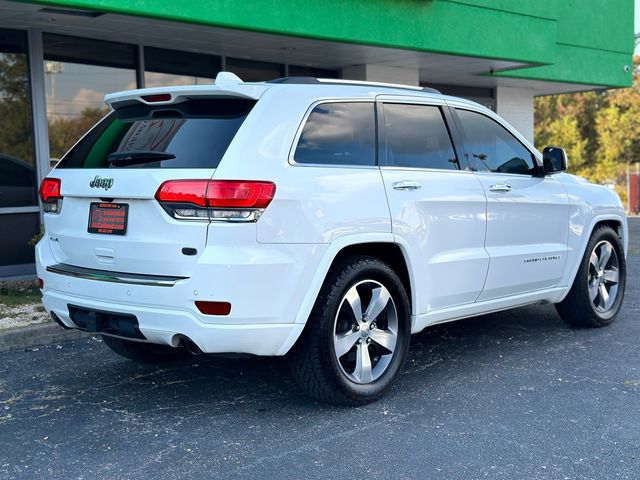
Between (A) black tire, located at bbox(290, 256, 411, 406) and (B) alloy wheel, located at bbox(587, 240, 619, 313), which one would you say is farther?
(B) alloy wheel, located at bbox(587, 240, 619, 313)

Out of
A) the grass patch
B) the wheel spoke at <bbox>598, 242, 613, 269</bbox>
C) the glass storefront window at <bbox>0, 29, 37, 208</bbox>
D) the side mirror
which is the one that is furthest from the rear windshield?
the glass storefront window at <bbox>0, 29, 37, 208</bbox>

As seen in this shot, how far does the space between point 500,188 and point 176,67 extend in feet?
22.5

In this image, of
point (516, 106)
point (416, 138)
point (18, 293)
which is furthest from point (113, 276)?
point (516, 106)

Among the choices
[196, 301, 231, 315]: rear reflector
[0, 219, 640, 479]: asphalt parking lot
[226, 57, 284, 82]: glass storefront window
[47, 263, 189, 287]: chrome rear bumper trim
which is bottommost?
A: [0, 219, 640, 479]: asphalt parking lot

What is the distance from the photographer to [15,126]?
31.0 ft

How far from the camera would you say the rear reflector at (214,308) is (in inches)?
155

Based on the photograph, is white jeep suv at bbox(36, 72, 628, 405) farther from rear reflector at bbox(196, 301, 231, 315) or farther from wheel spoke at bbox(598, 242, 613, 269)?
wheel spoke at bbox(598, 242, 613, 269)

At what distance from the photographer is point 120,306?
4207mm

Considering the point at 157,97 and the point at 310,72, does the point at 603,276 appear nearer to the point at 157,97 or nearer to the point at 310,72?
the point at 157,97

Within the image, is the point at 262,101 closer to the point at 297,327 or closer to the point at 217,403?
the point at 297,327

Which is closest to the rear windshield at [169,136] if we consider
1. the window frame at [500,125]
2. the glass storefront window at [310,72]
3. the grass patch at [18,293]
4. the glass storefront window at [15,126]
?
the window frame at [500,125]

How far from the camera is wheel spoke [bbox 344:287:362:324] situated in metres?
4.46

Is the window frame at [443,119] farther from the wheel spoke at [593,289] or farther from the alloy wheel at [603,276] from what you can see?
the wheel spoke at [593,289]

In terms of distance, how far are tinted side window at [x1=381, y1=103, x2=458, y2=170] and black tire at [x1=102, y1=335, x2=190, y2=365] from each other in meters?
2.09
